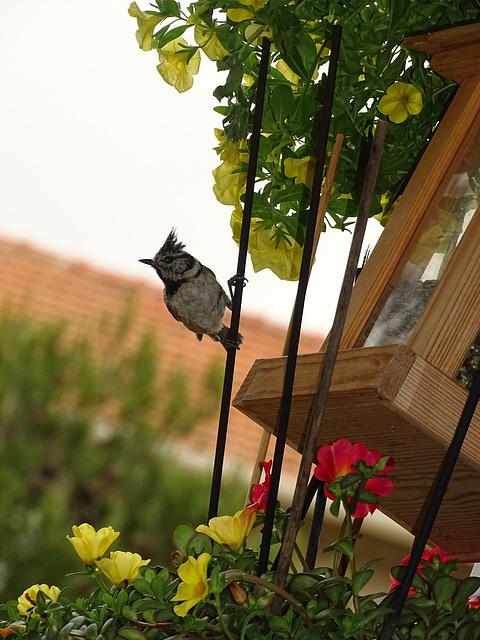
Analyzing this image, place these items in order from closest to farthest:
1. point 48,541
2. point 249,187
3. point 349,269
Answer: point 349,269
point 249,187
point 48,541

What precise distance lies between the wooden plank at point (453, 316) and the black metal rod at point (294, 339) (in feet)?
0.33

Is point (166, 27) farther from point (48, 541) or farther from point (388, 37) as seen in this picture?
point (48, 541)

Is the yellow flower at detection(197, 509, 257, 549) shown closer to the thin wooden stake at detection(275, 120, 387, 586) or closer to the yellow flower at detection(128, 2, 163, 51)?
the thin wooden stake at detection(275, 120, 387, 586)

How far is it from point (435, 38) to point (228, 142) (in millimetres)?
229

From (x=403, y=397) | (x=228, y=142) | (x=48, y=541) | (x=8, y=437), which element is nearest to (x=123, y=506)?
(x=48, y=541)

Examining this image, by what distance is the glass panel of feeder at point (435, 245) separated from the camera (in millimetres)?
677

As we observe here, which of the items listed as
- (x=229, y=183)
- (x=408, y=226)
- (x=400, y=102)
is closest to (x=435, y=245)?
(x=408, y=226)

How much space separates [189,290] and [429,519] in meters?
0.57

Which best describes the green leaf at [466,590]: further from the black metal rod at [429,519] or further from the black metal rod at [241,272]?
the black metal rod at [241,272]

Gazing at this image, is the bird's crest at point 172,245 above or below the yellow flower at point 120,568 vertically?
above

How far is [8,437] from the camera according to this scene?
3008 mm

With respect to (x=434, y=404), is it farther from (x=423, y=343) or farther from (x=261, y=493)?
(x=261, y=493)

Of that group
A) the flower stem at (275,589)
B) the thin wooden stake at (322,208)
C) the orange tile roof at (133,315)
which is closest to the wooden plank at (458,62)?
the thin wooden stake at (322,208)

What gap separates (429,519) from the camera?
1.67 feet
